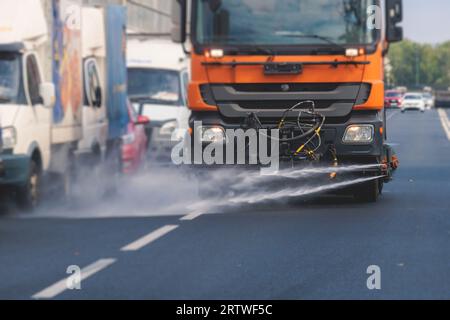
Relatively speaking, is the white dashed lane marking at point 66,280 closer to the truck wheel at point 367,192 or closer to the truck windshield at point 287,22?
the truck windshield at point 287,22

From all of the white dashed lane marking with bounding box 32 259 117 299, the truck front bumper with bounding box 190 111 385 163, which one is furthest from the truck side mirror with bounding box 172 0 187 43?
the white dashed lane marking with bounding box 32 259 117 299

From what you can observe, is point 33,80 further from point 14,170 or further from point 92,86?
point 92,86

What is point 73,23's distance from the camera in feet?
63.9

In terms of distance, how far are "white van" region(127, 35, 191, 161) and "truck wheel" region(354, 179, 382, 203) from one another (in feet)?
35.3

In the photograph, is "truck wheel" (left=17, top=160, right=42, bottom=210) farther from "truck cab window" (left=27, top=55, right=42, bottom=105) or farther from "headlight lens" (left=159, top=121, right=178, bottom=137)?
"headlight lens" (left=159, top=121, right=178, bottom=137)

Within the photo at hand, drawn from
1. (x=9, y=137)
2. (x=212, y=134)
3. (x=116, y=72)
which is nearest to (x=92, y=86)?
(x=116, y=72)

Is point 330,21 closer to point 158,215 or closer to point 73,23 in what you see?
point 158,215

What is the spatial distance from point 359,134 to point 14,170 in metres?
4.15

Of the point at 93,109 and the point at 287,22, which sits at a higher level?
the point at 287,22

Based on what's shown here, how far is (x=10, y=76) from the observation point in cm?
1638

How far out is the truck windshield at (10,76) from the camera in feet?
53.3

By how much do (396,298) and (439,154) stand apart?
26.1m

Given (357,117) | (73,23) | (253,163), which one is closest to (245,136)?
(253,163)

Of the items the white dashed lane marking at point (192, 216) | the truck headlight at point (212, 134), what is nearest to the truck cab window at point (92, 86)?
the truck headlight at point (212, 134)
